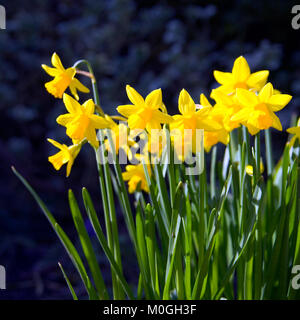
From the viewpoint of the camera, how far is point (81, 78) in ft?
7.78

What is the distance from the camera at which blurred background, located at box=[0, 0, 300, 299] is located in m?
2.24

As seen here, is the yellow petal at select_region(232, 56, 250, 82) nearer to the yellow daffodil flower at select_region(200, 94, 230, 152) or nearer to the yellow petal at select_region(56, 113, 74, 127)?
the yellow daffodil flower at select_region(200, 94, 230, 152)

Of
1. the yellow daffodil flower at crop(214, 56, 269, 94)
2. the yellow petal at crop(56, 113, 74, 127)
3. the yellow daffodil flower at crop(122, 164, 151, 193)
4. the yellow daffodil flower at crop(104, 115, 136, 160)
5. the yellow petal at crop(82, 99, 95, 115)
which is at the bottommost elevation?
the yellow daffodil flower at crop(122, 164, 151, 193)

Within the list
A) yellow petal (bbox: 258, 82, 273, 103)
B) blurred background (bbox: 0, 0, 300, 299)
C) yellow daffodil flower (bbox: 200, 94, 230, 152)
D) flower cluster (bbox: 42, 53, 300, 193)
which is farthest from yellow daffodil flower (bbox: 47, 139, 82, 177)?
blurred background (bbox: 0, 0, 300, 299)

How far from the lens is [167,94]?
2.68m

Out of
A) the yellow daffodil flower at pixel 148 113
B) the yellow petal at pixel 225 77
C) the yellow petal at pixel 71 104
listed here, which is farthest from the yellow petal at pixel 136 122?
the yellow petal at pixel 225 77

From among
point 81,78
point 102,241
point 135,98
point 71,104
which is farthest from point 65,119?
point 81,78

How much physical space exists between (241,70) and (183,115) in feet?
0.59

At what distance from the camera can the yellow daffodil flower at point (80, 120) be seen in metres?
0.77

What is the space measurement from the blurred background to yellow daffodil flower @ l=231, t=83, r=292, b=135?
147 centimetres

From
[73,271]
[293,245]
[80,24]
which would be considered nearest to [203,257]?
[293,245]
